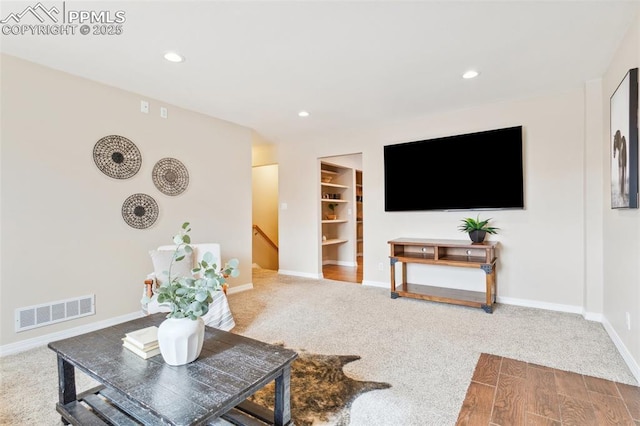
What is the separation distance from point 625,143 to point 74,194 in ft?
15.0

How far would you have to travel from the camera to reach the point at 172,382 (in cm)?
127

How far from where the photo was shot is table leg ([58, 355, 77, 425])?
1.61 m

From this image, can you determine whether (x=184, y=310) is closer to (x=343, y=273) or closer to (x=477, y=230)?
(x=477, y=230)

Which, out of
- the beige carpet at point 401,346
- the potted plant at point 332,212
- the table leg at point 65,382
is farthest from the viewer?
the potted plant at point 332,212

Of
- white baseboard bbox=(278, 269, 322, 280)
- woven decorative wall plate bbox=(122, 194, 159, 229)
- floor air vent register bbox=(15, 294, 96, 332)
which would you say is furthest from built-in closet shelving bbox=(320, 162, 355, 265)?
floor air vent register bbox=(15, 294, 96, 332)

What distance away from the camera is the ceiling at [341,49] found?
1995 mm

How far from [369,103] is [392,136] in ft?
3.15

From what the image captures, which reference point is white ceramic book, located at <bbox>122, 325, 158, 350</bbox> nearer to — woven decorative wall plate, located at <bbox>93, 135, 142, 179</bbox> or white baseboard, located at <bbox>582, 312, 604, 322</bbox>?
woven decorative wall plate, located at <bbox>93, 135, 142, 179</bbox>

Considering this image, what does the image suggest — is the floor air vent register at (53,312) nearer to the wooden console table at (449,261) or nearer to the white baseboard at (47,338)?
the white baseboard at (47,338)

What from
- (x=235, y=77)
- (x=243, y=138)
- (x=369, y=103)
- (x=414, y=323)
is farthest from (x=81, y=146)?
(x=414, y=323)

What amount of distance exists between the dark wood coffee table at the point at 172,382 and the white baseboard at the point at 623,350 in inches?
91.2

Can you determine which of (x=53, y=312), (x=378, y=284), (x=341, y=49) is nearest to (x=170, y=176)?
(x=53, y=312)

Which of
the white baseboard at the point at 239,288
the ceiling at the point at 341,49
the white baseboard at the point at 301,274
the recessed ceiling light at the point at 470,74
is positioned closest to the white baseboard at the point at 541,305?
the ceiling at the point at 341,49

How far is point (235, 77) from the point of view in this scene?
2953 millimetres
